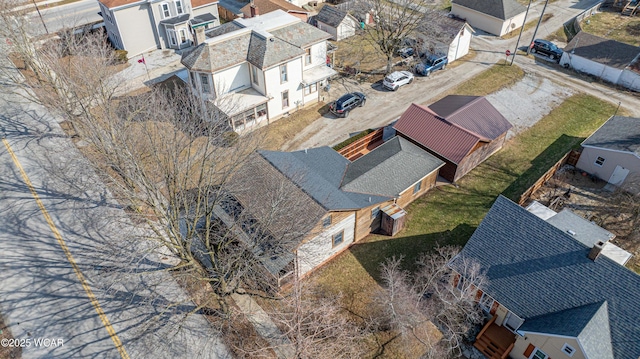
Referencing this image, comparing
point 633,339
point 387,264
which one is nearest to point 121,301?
point 387,264

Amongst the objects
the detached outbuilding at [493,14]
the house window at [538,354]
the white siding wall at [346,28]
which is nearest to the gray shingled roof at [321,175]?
the house window at [538,354]

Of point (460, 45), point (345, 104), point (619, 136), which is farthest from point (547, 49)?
point (345, 104)

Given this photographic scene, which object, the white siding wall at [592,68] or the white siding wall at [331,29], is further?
the white siding wall at [331,29]

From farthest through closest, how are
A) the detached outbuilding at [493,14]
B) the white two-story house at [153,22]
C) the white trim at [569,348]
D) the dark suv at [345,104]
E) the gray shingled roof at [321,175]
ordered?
1. the detached outbuilding at [493,14]
2. the white two-story house at [153,22]
3. the dark suv at [345,104]
4. the gray shingled roof at [321,175]
5. the white trim at [569,348]

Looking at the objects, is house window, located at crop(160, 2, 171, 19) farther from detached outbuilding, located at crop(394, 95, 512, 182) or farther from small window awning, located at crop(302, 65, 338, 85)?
detached outbuilding, located at crop(394, 95, 512, 182)

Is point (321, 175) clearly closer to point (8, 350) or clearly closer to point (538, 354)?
point (538, 354)

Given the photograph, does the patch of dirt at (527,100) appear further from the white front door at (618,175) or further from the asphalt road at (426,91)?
the white front door at (618,175)

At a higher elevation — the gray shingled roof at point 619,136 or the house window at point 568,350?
the gray shingled roof at point 619,136
